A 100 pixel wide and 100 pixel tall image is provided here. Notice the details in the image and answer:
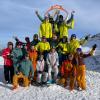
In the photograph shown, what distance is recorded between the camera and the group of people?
21.0 metres

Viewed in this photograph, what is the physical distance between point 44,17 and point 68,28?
1.30m

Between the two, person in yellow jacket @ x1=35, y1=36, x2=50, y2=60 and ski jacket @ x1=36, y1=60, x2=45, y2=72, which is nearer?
ski jacket @ x1=36, y1=60, x2=45, y2=72

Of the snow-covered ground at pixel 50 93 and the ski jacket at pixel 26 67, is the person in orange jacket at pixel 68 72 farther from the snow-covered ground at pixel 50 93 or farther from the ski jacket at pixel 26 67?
the ski jacket at pixel 26 67

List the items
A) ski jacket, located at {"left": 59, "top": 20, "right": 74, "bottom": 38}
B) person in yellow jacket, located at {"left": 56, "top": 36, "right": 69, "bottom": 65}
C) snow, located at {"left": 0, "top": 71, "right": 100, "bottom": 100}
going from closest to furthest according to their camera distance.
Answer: snow, located at {"left": 0, "top": 71, "right": 100, "bottom": 100} < person in yellow jacket, located at {"left": 56, "top": 36, "right": 69, "bottom": 65} < ski jacket, located at {"left": 59, "top": 20, "right": 74, "bottom": 38}

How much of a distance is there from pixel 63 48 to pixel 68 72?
1.29 m

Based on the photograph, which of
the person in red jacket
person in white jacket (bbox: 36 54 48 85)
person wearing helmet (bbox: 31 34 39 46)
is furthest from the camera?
person wearing helmet (bbox: 31 34 39 46)

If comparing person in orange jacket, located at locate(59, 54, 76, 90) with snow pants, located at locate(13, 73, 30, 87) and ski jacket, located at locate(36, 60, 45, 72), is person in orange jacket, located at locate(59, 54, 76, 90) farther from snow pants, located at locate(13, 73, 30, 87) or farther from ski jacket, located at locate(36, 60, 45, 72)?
snow pants, located at locate(13, 73, 30, 87)

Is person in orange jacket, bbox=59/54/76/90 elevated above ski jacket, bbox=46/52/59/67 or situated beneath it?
Answer: situated beneath

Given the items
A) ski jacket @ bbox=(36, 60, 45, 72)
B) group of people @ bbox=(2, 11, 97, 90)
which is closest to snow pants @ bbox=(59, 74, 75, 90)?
group of people @ bbox=(2, 11, 97, 90)

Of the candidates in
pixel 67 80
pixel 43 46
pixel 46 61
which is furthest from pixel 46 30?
pixel 67 80

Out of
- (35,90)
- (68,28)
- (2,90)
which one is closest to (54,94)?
(35,90)

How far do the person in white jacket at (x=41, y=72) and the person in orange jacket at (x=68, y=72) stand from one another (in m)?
0.84

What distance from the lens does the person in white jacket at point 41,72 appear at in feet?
68.7

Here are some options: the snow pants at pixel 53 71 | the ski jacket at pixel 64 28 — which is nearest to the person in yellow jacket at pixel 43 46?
the snow pants at pixel 53 71
